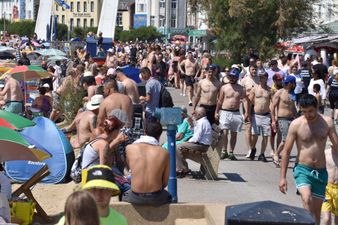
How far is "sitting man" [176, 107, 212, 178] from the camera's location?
13.0m

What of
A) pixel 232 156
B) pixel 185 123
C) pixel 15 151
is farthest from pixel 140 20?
pixel 15 151

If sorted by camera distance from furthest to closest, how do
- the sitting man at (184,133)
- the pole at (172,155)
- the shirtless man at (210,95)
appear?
the shirtless man at (210,95), the sitting man at (184,133), the pole at (172,155)

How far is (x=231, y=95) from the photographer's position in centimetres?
1520

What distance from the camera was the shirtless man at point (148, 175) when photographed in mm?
9062

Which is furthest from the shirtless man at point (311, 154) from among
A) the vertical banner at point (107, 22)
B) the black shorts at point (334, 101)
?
the vertical banner at point (107, 22)

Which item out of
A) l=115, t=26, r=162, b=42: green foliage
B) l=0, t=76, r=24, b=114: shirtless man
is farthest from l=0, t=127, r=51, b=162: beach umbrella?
l=115, t=26, r=162, b=42: green foliage

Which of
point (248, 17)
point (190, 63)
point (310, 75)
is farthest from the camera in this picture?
point (248, 17)

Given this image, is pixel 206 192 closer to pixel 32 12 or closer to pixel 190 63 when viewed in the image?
pixel 190 63

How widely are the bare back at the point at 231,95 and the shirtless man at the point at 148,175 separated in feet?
19.8

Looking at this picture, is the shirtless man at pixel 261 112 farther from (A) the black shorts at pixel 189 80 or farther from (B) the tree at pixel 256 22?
(B) the tree at pixel 256 22

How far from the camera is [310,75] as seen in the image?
2414 cm

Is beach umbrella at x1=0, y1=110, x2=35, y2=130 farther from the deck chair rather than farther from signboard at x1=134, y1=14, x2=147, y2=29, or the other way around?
signboard at x1=134, y1=14, x2=147, y2=29

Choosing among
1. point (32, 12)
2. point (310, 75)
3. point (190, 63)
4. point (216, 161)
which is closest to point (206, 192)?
point (216, 161)

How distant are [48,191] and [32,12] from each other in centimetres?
12643
